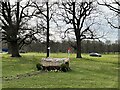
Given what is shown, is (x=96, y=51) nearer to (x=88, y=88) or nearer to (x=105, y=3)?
(x=105, y=3)

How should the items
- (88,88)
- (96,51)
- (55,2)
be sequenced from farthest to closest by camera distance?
(96,51) < (55,2) < (88,88)

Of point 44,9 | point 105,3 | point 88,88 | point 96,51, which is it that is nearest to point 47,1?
point 44,9

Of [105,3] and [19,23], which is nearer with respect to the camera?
[105,3]

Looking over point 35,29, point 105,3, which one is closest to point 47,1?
point 35,29

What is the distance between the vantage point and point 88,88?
50.9 ft

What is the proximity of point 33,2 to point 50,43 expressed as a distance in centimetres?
671

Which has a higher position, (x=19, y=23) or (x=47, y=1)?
(x=47, y=1)

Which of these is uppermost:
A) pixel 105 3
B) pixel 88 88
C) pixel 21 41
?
pixel 105 3

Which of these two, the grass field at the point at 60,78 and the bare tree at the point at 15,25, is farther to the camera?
the bare tree at the point at 15,25

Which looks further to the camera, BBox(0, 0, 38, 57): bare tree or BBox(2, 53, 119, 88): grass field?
BBox(0, 0, 38, 57): bare tree

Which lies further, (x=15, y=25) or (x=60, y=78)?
(x=15, y=25)

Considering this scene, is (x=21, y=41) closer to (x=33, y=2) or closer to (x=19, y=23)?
(x=19, y=23)

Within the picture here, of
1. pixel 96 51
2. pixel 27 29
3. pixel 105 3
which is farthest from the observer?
pixel 96 51

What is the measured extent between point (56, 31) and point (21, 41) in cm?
678
